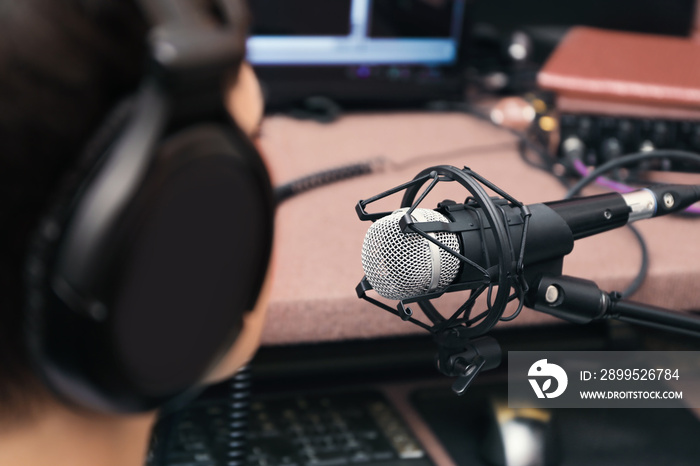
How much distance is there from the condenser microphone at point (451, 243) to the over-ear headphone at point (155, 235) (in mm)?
64

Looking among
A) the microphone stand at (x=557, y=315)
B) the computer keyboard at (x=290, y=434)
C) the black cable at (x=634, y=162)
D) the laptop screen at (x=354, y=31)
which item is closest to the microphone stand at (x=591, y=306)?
the microphone stand at (x=557, y=315)

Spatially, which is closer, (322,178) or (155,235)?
(155,235)

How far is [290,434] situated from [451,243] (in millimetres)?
360

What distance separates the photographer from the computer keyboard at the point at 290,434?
560 mm

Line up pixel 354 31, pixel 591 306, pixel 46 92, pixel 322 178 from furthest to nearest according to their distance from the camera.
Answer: pixel 354 31, pixel 322 178, pixel 591 306, pixel 46 92

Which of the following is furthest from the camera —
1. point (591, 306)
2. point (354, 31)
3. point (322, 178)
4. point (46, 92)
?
point (354, 31)

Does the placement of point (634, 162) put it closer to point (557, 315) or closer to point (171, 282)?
point (557, 315)

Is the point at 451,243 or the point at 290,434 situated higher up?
the point at 451,243

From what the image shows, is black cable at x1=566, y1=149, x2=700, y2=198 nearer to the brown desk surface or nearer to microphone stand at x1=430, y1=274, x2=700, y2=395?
the brown desk surface

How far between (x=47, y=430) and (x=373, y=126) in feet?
2.08

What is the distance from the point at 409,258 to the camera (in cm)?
30

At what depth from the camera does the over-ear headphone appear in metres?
0.24

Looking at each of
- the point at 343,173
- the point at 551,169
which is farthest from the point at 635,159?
the point at 343,173

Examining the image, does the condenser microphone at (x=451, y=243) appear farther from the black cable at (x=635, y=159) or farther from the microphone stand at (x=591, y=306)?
the black cable at (x=635, y=159)
